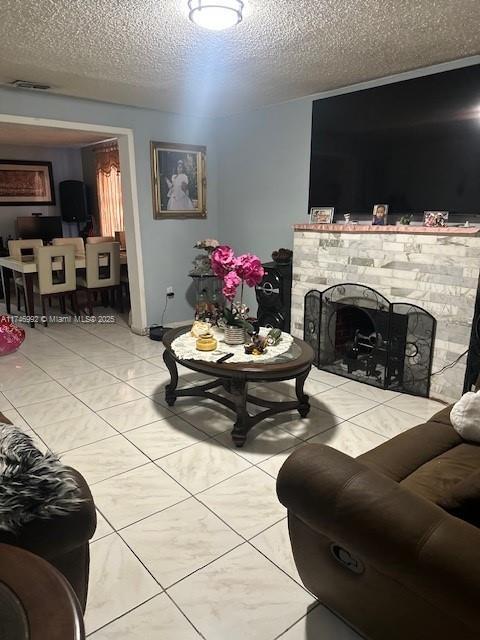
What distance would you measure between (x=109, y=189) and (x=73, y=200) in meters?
0.81

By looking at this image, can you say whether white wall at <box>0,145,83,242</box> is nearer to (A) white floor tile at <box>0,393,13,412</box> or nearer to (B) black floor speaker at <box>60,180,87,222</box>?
(B) black floor speaker at <box>60,180,87,222</box>

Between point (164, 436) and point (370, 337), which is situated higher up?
point (370, 337)

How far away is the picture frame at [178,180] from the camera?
15.1ft

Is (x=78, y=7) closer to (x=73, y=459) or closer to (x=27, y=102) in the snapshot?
(x=27, y=102)

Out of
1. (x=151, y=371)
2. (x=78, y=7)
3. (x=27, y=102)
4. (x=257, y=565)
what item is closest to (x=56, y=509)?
(x=257, y=565)

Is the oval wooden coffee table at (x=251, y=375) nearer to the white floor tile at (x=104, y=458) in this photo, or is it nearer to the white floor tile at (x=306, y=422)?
the white floor tile at (x=306, y=422)

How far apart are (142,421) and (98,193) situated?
20.2ft

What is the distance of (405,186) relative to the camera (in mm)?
3248

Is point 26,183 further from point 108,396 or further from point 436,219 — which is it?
point 436,219

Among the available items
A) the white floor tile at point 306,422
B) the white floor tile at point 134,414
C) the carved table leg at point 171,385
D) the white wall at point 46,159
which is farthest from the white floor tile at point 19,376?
the white wall at point 46,159

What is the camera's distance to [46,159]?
7.88 m

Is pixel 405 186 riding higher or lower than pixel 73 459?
higher

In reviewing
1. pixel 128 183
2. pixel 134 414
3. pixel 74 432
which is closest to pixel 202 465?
pixel 134 414

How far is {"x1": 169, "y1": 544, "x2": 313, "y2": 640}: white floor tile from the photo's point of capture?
4.83 ft
